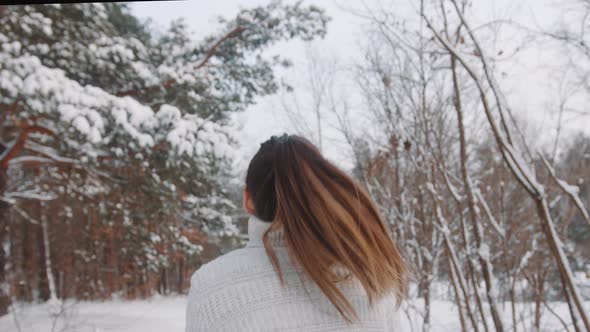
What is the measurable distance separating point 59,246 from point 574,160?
8.70 m

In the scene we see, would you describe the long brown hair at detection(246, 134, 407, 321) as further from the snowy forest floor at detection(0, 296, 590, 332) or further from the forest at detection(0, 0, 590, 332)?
the snowy forest floor at detection(0, 296, 590, 332)

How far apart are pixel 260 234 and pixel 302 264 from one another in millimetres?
126

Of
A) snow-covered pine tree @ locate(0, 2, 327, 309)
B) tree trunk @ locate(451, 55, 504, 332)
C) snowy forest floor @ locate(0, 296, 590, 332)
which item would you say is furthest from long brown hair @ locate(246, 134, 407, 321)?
snowy forest floor @ locate(0, 296, 590, 332)

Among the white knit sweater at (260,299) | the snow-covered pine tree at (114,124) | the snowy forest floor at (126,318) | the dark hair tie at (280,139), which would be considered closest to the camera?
the white knit sweater at (260,299)

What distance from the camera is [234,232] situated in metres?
7.38

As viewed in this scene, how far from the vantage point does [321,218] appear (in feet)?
2.70

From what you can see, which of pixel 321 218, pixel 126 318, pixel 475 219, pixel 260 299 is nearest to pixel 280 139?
pixel 321 218

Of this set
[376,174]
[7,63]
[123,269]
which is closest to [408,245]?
[376,174]

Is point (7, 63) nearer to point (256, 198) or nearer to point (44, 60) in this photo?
point (44, 60)

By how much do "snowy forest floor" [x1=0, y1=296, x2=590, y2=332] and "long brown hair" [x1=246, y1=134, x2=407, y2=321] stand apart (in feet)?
14.7

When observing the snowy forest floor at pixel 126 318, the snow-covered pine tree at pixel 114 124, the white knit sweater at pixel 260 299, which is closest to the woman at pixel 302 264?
the white knit sweater at pixel 260 299

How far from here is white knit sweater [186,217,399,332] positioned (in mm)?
804

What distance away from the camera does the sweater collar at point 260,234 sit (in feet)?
2.79

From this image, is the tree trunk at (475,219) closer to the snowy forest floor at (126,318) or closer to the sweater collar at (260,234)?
the sweater collar at (260,234)
